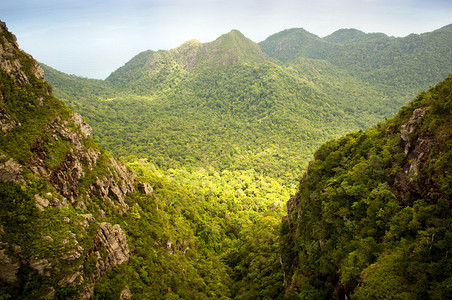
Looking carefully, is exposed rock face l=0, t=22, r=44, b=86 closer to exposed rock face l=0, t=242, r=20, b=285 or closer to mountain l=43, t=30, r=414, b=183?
exposed rock face l=0, t=242, r=20, b=285

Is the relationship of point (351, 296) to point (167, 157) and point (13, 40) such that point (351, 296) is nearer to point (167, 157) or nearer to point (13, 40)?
point (13, 40)

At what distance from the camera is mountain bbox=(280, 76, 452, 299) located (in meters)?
16.9

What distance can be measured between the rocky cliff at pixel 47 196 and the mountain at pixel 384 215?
20.7 metres

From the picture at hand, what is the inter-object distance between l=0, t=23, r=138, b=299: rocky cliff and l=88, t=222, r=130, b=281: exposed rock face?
0.30 ft

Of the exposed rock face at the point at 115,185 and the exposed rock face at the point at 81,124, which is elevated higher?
the exposed rock face at the point at 81,124

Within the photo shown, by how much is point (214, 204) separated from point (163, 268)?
42.2m

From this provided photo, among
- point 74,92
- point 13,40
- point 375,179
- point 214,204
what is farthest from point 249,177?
point 74,92

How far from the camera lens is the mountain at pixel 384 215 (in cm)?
1691

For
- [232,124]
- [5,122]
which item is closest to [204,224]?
[5,122]

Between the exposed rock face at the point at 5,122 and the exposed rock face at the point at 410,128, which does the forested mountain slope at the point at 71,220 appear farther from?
the exposed rock face at the point at 410,128

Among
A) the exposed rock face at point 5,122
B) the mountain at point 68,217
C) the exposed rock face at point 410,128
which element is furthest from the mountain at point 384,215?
the exposed rock face at point 5,122

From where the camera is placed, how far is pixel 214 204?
75.5 meters

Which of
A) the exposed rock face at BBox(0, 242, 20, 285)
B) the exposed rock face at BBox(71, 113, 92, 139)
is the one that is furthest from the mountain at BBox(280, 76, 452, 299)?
the exposed rock face at BBox(71, 113, 92, 139)

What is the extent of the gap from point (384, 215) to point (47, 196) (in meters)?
29.9
